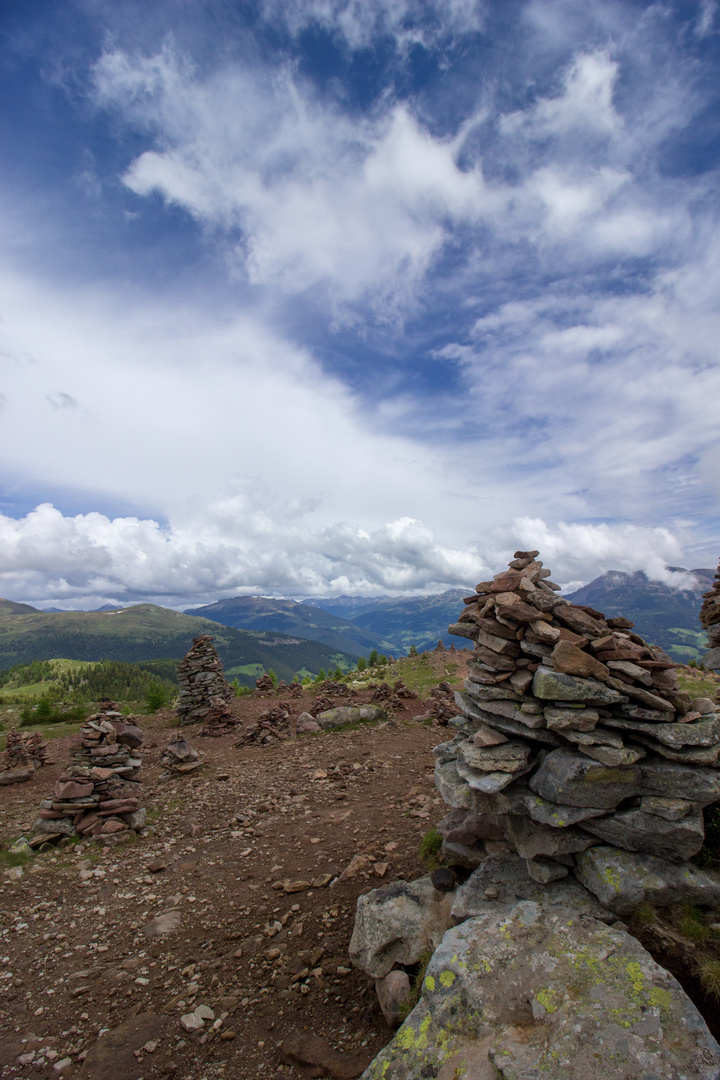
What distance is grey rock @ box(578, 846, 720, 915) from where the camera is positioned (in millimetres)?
7223

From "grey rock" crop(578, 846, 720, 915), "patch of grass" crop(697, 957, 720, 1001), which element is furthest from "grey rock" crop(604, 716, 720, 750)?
"patch of grass" crop(697, 957, 720, 1001)

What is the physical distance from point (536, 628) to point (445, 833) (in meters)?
5.62

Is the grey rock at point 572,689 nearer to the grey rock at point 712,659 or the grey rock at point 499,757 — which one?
the grey rock at point 499,757

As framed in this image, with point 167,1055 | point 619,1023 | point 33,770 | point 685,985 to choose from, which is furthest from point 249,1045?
point 33,770

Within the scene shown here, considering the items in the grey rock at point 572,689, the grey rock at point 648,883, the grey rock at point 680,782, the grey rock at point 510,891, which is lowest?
the grey rock at point 510,891

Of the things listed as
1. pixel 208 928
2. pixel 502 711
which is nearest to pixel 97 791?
pixel 208 928

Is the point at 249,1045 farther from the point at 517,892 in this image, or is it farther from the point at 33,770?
the point at 33,770

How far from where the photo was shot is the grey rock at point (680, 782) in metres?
7.50

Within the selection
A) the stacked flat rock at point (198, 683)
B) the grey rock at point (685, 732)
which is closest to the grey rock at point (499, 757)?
the grey rock at point (685, 732)

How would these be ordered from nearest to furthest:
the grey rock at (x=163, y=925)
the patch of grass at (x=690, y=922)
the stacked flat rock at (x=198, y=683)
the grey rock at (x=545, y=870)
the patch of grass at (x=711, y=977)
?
the patch of grass at (x=711, y=977) < the patch of grass at (x=690, y=922) < the grey rock at (x=545, y=870) < the grey rock at (x=163, y=925) < the stacked flat rock at (x=198, y=683)

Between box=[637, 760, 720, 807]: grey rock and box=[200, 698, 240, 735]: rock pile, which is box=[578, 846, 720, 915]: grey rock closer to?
box=[637, 760, 720, 807]: grey rock

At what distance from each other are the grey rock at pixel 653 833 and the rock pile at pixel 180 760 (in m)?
18.8

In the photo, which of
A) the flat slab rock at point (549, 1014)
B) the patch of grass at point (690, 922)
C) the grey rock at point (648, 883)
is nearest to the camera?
the flat slab rock at point (549, 1014)

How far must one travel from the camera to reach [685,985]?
6.58 metres
